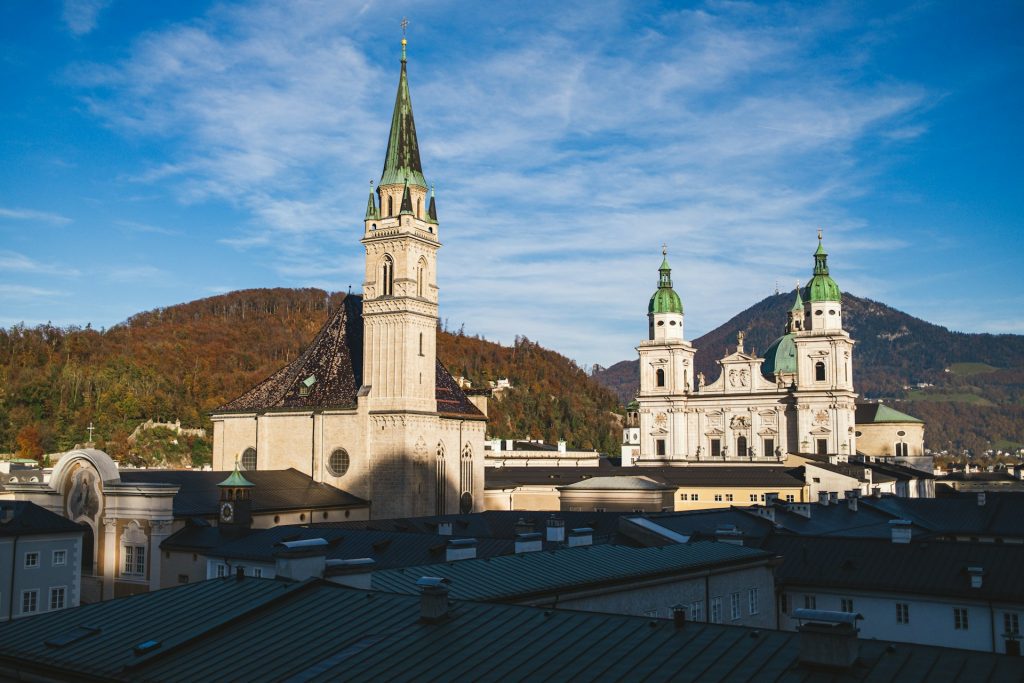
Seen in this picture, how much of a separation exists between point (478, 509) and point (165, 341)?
4868 inches

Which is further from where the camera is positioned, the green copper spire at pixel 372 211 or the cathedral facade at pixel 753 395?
the cathedral facade at pixel 753 395

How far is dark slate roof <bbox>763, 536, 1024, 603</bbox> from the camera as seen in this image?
30.4 metres

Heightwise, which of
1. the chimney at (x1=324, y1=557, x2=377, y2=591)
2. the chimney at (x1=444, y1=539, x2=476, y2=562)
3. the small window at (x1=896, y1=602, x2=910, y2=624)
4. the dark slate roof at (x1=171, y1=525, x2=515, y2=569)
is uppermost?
the chimney at (x1=324, y1=557, x2=377, y2=591)

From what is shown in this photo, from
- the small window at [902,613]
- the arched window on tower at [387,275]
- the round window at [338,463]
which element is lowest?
the small window at [902,613]

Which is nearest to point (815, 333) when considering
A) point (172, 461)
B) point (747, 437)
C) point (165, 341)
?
point (747, 437)

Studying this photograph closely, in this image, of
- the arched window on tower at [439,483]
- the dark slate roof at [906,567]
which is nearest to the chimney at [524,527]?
the dark slate roof at [906,567]

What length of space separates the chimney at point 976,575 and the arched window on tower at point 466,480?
34759 millimetres

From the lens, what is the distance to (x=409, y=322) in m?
57.6

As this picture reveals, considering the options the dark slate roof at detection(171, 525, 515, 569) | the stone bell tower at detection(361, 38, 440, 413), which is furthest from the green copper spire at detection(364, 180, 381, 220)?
the dark slate roof at detection(171, 525, 515, 569)

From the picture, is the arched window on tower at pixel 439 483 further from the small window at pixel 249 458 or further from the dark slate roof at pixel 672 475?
the dark slate roof at pixel 672 475

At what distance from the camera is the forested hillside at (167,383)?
118 meters

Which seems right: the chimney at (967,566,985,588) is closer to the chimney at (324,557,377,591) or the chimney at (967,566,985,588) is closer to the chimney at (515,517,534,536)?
the chimney at (515,517,534,536)

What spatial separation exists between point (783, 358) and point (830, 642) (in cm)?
10503

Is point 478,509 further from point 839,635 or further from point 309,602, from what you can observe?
point 839,635
